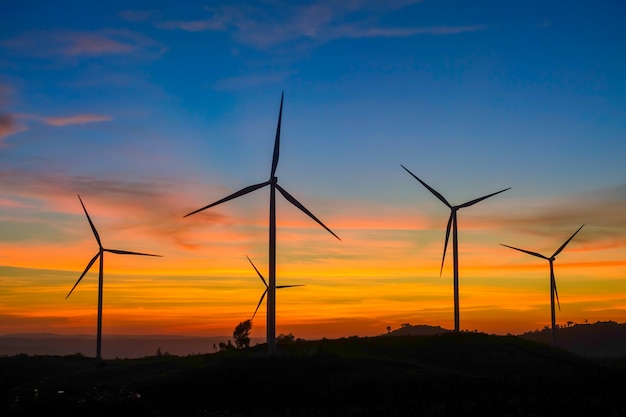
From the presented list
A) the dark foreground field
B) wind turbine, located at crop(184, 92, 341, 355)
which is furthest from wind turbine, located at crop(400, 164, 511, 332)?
wind turbine, located at crop(184, 92, 341, 355)

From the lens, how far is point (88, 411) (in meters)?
59.1

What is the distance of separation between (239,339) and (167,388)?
262 ft

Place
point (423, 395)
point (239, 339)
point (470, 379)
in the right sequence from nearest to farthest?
point (423, 395), point (470, 379), point (239, 339)

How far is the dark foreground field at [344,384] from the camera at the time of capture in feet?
192

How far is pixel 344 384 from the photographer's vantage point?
75750 millimetres

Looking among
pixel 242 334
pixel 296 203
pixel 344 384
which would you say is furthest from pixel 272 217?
pixel 242 334

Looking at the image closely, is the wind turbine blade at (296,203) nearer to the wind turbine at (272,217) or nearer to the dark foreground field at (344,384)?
the wind turbine at (272,217)

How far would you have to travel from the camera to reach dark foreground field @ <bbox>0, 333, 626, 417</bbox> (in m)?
58.4

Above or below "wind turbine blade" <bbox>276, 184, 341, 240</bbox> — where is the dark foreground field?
below

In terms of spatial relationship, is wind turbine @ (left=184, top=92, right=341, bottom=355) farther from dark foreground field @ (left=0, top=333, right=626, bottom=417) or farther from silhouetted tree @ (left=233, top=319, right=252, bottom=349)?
silhouetted tree @ (left=233, top=319, right=252, bottom=349)

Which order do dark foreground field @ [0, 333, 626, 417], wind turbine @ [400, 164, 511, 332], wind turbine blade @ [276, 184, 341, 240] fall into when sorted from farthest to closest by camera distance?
Answer: wind turbine @ [400, 164, 511, 332] → wind turbine blade @ [276, 184, 341, 240] → dark foreground field @ [0, 333, 626, 417]

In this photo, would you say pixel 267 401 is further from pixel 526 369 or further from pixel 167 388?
pixel 526 369

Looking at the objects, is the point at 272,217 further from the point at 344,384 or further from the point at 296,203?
the point at 344,384

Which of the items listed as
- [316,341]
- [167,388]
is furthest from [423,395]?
[316,341]
